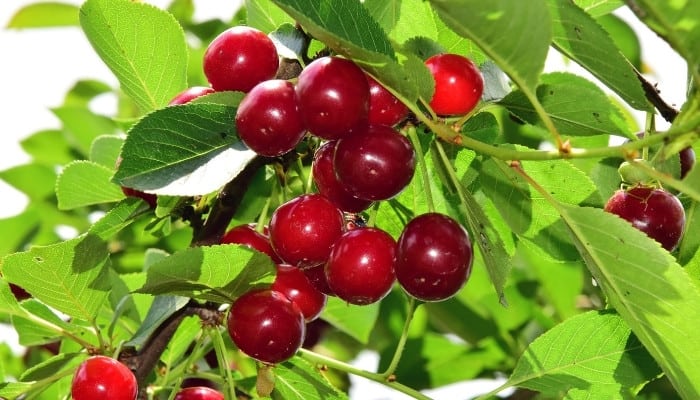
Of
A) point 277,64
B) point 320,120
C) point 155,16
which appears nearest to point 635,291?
point 320,120

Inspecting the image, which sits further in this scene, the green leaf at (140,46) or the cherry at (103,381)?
the green leaf at (140,46)

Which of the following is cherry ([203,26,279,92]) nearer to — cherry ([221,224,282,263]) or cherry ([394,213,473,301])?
cherry ([221,224,282,263])

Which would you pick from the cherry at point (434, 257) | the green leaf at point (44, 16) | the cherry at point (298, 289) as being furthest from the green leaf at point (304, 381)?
the green leaf at point (44, 16)

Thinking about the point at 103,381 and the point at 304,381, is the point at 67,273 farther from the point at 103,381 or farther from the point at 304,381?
the point at 304,381

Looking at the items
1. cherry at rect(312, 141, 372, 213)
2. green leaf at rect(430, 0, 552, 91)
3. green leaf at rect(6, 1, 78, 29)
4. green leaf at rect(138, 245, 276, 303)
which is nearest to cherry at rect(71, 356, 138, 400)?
green leaf at rect(138, 245, 276, 303)

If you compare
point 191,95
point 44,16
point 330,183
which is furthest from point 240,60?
point 44,16

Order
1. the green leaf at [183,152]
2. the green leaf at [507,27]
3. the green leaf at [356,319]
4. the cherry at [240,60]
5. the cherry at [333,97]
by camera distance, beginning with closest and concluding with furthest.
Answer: the green leaf at [507,27] < the cherry at [333,97] < the green leaf at [183,152] < the cherry at [240,60] < the green leaf at [356,319]

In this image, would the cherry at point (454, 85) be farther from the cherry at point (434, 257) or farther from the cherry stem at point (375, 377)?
the cherry stem at point (375, 377)

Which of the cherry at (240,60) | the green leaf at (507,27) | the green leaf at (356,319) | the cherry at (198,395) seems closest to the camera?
the green leaf at (507,27)
